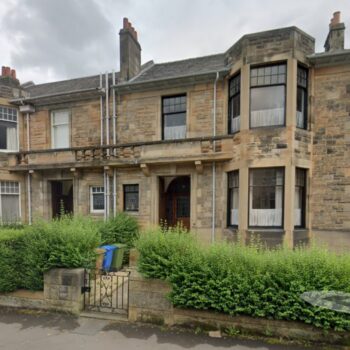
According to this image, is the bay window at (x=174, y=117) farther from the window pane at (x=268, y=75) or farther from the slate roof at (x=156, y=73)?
the window pane at (x=268, y=75)

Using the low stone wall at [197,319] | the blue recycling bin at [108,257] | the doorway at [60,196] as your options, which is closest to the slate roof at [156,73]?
the doorway at [60,196]

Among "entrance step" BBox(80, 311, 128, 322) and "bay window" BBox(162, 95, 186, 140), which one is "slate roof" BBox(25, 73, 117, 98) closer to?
"bay window" BBox(162, 95, 186, 140)

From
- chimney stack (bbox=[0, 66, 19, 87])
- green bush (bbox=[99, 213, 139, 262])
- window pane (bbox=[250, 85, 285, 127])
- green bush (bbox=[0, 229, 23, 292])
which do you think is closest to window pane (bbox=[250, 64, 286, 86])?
window pane (bbox=[250, 85, 285, 127])

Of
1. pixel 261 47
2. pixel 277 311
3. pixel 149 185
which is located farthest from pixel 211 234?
pixel 261 47

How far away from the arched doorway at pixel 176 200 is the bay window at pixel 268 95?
14.5 feet

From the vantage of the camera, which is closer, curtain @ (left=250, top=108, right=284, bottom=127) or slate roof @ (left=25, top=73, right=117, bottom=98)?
curtain @ (left=250, top=108, right=284, bottom=127)

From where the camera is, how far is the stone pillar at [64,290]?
5.16m

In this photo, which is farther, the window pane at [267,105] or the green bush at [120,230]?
the green bush at [120,230]

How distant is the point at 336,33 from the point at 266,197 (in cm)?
721

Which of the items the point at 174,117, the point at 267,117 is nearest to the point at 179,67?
the point at 174,117

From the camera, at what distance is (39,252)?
5395mm

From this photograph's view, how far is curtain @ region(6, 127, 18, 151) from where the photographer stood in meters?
12.6

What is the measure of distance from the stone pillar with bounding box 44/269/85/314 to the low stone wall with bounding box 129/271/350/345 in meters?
1.28

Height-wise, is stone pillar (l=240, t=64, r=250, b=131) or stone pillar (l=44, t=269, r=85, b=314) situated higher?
stone pillar (l=240, t=64, r=250, b=131)
